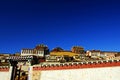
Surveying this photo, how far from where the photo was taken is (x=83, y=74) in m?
33.0

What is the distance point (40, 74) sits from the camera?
39938mm

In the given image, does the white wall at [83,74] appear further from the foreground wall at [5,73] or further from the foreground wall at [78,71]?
the foreground wall at [5,73]

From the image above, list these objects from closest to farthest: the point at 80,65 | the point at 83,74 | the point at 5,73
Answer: the point at 83,74, the point at 80,65, the point at 5,73

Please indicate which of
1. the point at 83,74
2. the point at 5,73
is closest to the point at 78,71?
the point at 83,74

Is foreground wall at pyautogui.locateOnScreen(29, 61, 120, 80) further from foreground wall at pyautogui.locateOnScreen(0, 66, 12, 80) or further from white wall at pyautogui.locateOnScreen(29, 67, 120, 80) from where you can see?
foreground wall at pyautogui.locateOnScreen(0, 66, 12, 80)

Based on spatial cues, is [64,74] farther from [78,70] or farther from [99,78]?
[99,78]

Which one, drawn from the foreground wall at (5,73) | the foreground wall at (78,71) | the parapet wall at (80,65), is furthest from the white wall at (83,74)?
the foreground wall at (5,73)

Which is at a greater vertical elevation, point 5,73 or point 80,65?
point 80,65

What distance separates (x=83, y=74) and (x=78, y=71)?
1358 mm

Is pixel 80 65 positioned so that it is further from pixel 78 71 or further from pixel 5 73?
pixel 5 73

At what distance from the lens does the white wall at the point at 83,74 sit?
29.2m

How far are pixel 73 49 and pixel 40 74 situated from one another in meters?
94.5

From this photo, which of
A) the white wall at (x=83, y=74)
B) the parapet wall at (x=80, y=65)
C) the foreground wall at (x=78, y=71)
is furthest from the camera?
the parapet wall at (x=80, y=65)

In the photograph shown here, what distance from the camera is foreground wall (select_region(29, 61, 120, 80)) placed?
96.8 feet
